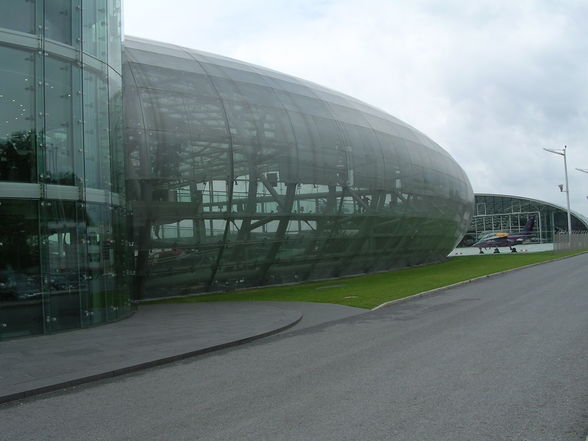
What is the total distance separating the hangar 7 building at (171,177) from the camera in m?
12.8

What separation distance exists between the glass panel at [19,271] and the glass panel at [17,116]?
775 millimetres

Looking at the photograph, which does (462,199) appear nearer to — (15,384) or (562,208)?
(15,384)

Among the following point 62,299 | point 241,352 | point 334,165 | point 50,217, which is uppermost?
point 334,165

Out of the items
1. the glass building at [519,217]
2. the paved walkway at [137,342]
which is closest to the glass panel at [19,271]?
the paved walkway at [137,342]

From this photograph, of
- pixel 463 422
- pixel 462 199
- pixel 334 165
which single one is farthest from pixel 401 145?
pixel 463 422

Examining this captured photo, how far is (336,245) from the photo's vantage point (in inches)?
1111

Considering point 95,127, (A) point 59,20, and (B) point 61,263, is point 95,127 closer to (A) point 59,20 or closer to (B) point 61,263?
(A) point 59,20

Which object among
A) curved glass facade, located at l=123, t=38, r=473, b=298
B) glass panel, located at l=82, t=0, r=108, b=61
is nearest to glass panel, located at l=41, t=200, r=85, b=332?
glass panel, located at l=82, t=0, r=108, b=61

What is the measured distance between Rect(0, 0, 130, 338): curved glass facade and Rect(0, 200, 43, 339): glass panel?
2cm

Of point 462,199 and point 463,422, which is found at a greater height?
point 462,199

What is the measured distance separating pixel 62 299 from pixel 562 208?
115 meters

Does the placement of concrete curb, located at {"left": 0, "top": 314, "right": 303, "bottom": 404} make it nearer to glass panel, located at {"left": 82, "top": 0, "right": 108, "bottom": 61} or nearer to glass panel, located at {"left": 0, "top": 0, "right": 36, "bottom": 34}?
glass panel, located at {"left": 0, "top": 0, "right": 36, "bottom": 34}

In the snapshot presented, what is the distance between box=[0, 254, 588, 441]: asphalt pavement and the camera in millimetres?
5348

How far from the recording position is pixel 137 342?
11.2 m
